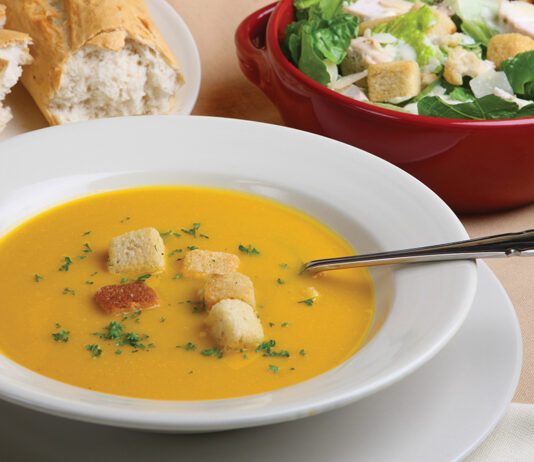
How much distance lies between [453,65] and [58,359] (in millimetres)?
1865

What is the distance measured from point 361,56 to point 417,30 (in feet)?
1.01

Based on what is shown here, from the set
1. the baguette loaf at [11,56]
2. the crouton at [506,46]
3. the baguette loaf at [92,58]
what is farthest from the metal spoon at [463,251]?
the baguette loaf at [11,56]

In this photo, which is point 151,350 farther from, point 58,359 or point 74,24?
point 74,24

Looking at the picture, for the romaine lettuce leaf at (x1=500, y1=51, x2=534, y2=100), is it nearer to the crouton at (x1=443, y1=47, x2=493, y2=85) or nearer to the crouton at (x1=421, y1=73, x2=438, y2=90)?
the crouton at (x1=443, y1=47, x2=493, y2=85)

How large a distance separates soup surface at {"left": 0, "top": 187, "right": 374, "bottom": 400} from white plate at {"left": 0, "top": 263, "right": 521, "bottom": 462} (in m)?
0.10

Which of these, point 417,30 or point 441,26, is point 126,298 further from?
point 441,26

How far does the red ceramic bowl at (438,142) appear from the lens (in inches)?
92.4

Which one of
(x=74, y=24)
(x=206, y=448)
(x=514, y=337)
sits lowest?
(x=514, y=337)

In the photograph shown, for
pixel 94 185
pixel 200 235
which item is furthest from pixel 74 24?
pixel 200 235

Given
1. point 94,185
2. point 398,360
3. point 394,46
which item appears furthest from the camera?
point 394,46

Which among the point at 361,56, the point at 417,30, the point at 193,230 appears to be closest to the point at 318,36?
the point at 361,56

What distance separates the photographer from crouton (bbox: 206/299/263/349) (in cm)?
162

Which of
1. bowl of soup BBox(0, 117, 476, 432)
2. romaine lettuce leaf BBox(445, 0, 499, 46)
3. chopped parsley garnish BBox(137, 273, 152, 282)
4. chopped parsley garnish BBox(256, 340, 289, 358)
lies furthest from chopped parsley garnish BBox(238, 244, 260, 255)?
romaine lettuce leaf BBox(445, 0, 499, 46)

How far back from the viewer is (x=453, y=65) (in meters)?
2.75
